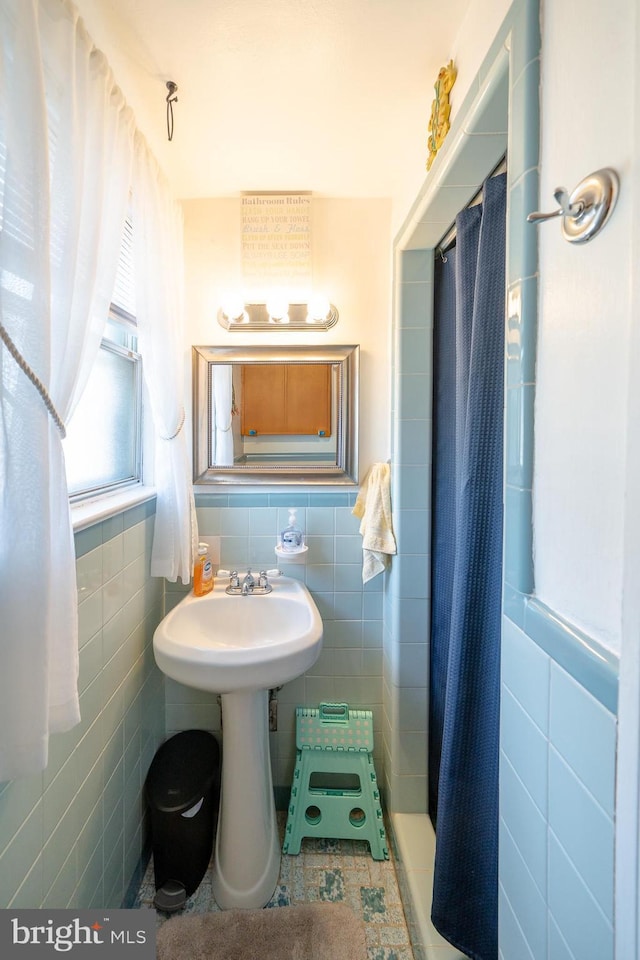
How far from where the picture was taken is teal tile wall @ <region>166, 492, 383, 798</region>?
1597 millimetres

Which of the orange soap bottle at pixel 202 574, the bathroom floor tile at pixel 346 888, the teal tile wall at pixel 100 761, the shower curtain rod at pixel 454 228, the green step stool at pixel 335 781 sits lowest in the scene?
the bathroom floor tile at pixel 346 888

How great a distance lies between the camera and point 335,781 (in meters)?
1.59

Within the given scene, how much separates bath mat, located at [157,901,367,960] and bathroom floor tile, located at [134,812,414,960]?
0.04 meters

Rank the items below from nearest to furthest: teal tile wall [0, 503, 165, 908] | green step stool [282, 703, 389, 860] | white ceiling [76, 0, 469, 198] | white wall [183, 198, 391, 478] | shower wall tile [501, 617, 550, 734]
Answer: shower wall tile [501, 617, 550, 734] < teal tile wall [0, 503, 165, 908] < white ceiling [76, 0, 469, 198] < green step stool [282, 703, 389, 860] < white wall [183, 198, 391, 478]

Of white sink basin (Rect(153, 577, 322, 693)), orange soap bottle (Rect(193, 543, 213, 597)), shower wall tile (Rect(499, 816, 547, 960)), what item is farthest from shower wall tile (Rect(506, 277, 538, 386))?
orange soap bottle (Rect(193, 543, 213, 597))

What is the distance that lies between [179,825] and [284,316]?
175 centimetres

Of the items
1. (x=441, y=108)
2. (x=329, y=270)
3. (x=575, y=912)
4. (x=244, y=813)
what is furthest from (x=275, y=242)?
(x=244, y=813)

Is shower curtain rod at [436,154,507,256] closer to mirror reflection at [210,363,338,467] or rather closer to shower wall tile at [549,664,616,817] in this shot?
mirror reflection at [210,363,338,467]

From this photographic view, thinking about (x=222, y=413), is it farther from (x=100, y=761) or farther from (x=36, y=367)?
(x=100, y=761)

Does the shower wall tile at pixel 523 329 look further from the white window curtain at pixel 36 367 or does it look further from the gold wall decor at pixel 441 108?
the white window curtain at pixel 36 367

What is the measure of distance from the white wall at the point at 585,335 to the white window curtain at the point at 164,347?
1069mm

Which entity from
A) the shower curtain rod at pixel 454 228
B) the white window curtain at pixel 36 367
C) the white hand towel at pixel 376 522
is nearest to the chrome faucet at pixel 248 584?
the white hand towel at pixel 376 522

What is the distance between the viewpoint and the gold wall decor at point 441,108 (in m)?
0.95

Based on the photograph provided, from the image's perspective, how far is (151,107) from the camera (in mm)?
1179
